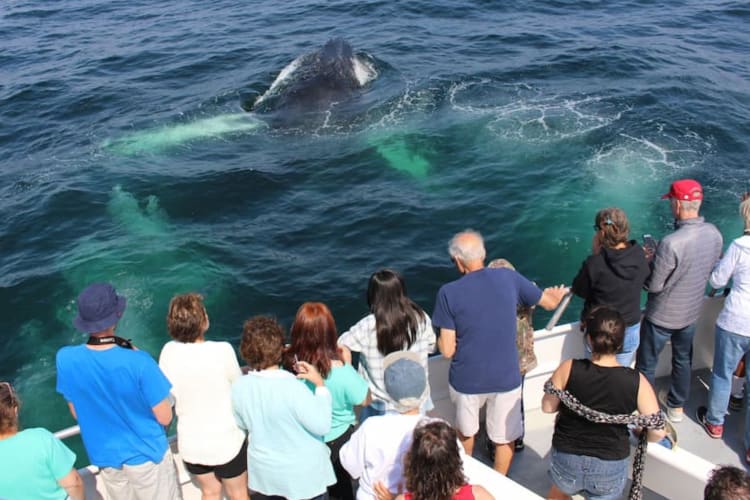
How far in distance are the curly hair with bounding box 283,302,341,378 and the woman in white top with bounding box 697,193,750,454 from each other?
371cm

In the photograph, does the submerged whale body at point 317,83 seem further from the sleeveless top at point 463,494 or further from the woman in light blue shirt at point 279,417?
the sleeveless top at point 463,494

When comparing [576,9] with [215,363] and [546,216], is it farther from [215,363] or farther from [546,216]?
[215,363]

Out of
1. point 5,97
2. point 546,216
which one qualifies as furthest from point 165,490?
point 5,97

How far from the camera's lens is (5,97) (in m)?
24.3

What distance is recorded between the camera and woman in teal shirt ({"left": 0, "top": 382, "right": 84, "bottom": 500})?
14.7 feet

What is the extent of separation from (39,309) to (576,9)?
26.7 metres

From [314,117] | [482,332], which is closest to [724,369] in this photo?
[482,332]

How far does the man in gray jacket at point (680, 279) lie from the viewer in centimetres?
618

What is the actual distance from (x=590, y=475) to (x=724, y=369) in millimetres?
2327

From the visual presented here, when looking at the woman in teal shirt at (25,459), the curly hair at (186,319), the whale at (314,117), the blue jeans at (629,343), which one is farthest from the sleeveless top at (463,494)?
the whale at (314,117)

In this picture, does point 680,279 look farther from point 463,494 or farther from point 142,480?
point 142,480

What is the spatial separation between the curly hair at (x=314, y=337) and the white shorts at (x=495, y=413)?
147cm

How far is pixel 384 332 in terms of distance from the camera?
5508mm

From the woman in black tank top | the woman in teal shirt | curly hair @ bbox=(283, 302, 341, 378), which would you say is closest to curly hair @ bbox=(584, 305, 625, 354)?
the woman in black tank top
